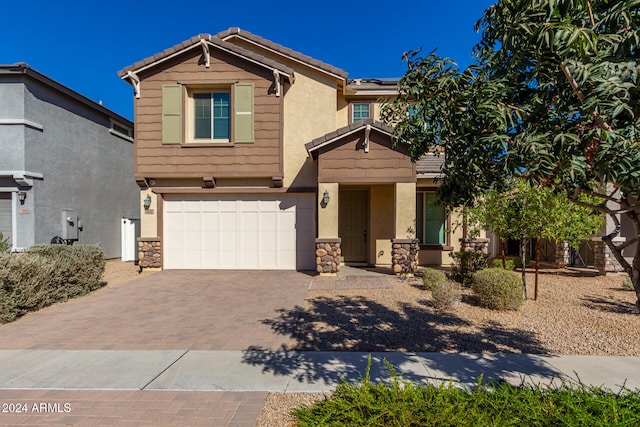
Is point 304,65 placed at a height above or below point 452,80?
above

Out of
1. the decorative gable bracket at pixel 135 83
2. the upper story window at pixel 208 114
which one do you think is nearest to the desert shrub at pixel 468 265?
the upper story window at pixel 208 114

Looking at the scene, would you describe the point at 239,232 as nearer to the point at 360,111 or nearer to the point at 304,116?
the point at 304,116

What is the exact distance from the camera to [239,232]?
1062 cm

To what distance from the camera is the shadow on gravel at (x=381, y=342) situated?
403 cm

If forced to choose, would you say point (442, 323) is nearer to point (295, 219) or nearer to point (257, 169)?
point (295, 219)

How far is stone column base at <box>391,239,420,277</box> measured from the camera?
9336 mm

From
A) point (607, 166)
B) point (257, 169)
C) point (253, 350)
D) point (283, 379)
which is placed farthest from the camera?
point (257, 169)

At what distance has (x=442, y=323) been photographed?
18.9 ft

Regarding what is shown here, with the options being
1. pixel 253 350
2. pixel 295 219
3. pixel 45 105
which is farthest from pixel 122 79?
pixel 253 350

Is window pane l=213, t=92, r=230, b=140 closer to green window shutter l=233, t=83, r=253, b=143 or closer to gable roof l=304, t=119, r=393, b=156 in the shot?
green window shutter l=233, t=83, r=253, b=143

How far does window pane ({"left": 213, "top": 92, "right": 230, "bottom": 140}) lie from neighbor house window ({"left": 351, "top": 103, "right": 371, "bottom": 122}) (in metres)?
4.65

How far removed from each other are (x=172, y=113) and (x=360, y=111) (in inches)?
260

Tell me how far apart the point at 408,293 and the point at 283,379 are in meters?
4.66

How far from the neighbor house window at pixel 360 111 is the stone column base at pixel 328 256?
17.2 ft
